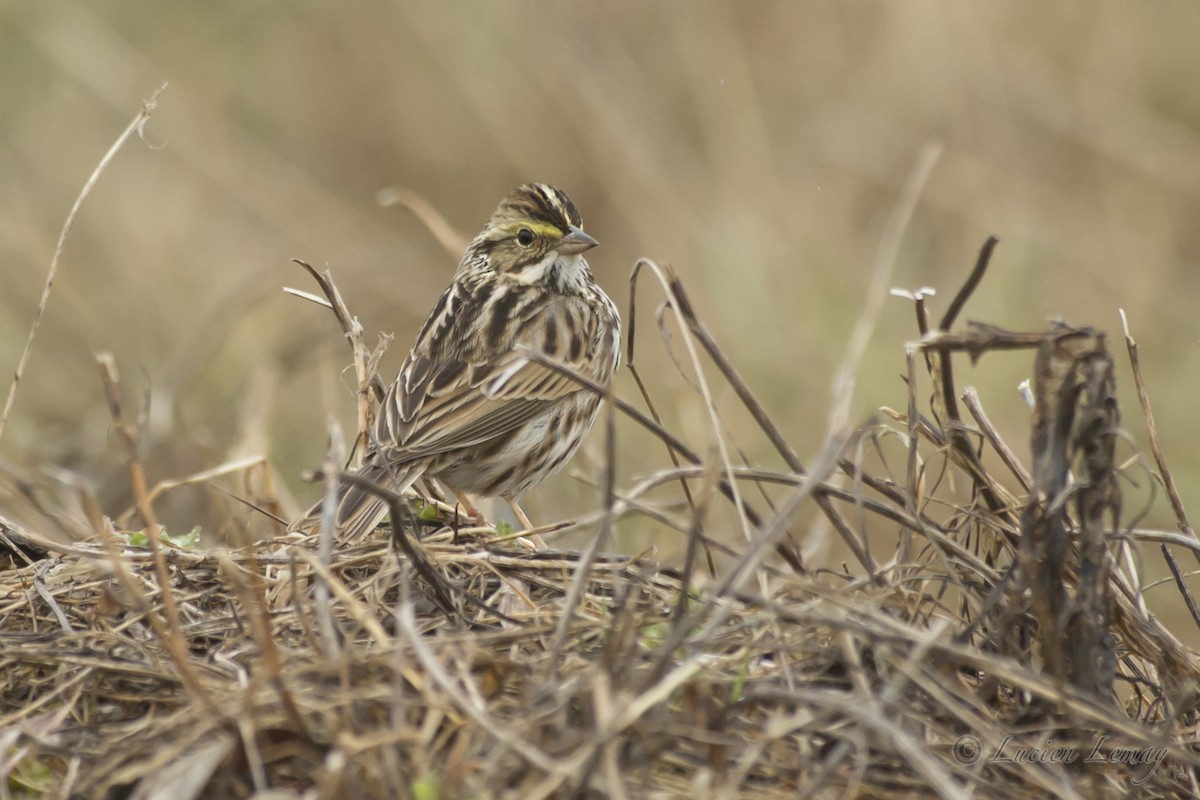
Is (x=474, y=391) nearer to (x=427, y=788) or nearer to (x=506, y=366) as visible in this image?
(x=506, y=366)

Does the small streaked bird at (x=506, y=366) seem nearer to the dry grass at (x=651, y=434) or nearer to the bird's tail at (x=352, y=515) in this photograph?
the bird's tail at (x=352, y=515)

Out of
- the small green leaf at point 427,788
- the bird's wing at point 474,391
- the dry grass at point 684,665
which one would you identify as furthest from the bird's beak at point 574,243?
the small green leaf at point 427,788

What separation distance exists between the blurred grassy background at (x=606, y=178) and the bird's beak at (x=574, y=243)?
1.16 metres

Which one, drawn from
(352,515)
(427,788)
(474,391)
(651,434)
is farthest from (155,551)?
(651,434)

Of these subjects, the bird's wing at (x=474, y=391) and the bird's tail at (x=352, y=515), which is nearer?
the bird's tail at (x=352, y=515)

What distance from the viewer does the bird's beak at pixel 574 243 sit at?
6.60 meters

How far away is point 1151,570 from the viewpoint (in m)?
8.09

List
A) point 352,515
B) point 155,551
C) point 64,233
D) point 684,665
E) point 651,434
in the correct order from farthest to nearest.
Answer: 1. point 651,434
2. point 352,515
3. point 64,233
4. point 155,551
5. point 684,665

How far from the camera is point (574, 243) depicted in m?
6.64

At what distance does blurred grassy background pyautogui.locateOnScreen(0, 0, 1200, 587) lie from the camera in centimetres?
920

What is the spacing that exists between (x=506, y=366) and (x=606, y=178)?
479cm

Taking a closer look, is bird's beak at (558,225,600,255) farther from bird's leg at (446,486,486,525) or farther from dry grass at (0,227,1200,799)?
dry grass at (0,227,1200,799)

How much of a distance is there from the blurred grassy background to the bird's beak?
1160 mm

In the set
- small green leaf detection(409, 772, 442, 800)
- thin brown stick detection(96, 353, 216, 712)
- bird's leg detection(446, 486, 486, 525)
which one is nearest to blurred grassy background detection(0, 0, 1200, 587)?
bird's leg detection(446, 486, 486, 525)
